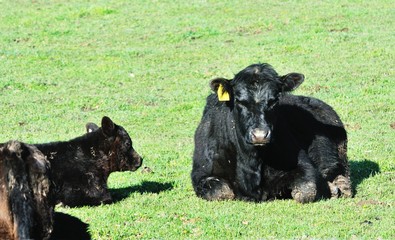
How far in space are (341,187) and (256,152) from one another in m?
1.37

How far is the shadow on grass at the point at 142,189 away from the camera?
11734 millimetres

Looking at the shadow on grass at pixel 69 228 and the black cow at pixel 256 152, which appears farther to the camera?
the black cow at pixel 256 152

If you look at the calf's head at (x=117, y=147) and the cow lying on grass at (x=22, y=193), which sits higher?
the cow lying on grass at (x=22, y=193)

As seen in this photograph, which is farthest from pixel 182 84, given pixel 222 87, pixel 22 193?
pixel 22 193

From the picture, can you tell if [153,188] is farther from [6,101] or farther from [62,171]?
[6,101]

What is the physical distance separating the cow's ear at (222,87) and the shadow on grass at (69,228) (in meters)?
2.67

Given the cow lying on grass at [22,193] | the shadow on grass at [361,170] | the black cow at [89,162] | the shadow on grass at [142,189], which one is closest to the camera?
the cow lying on grass at [22,193]

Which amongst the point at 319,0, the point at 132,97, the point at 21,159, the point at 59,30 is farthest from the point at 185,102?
the point at 319,0

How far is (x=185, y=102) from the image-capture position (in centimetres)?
1925

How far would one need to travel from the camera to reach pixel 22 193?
729 cm

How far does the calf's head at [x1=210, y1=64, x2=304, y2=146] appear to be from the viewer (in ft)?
35.5

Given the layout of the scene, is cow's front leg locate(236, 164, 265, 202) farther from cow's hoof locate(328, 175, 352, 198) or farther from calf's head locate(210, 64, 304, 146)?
cow's hoof locate(328, 175, 352, 198)

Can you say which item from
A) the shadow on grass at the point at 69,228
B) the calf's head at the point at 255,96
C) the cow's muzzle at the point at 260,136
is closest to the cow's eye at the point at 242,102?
the calf's head at the point at 255,96

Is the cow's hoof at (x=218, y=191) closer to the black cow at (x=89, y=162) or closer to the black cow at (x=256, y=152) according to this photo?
the black cow at (x=256, y=152)
